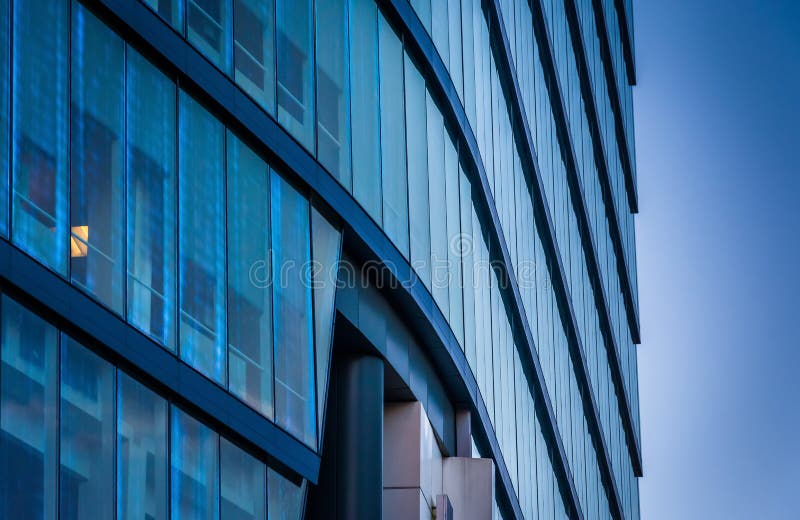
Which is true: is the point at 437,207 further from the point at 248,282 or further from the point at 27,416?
the point at 27,416

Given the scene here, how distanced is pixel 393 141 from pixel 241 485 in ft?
28.0

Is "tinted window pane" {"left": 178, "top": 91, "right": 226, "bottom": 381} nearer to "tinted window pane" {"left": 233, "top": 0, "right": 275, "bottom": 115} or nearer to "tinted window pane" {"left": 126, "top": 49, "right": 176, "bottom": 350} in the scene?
"tinted window pane" {"left": 126, "top": 49, "right": 176, "bottom": 350}

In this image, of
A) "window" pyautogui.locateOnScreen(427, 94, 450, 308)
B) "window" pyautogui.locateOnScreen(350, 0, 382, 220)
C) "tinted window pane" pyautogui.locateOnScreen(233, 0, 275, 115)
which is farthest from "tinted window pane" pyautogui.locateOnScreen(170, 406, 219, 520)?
"window" pyautogui.locateOnScreen(427, 94, 450, 308)

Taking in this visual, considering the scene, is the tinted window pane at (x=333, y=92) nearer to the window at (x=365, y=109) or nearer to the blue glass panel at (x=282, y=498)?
the window at (x=365, y=109)

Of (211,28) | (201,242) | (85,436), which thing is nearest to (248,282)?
(201,242)

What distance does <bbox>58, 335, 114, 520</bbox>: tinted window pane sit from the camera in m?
15.0

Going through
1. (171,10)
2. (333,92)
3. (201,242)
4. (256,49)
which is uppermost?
(333,92)

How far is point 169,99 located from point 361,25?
23.8 ft

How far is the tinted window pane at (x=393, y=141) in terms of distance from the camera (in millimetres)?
24969

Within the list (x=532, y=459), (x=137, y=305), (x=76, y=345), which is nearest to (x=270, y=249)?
(x=137, y=305)

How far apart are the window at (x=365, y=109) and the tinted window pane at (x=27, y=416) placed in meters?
8.98

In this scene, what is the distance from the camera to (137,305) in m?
16.7

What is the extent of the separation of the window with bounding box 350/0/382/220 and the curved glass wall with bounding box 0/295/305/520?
6748 millimetres

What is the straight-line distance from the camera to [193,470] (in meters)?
17.3
